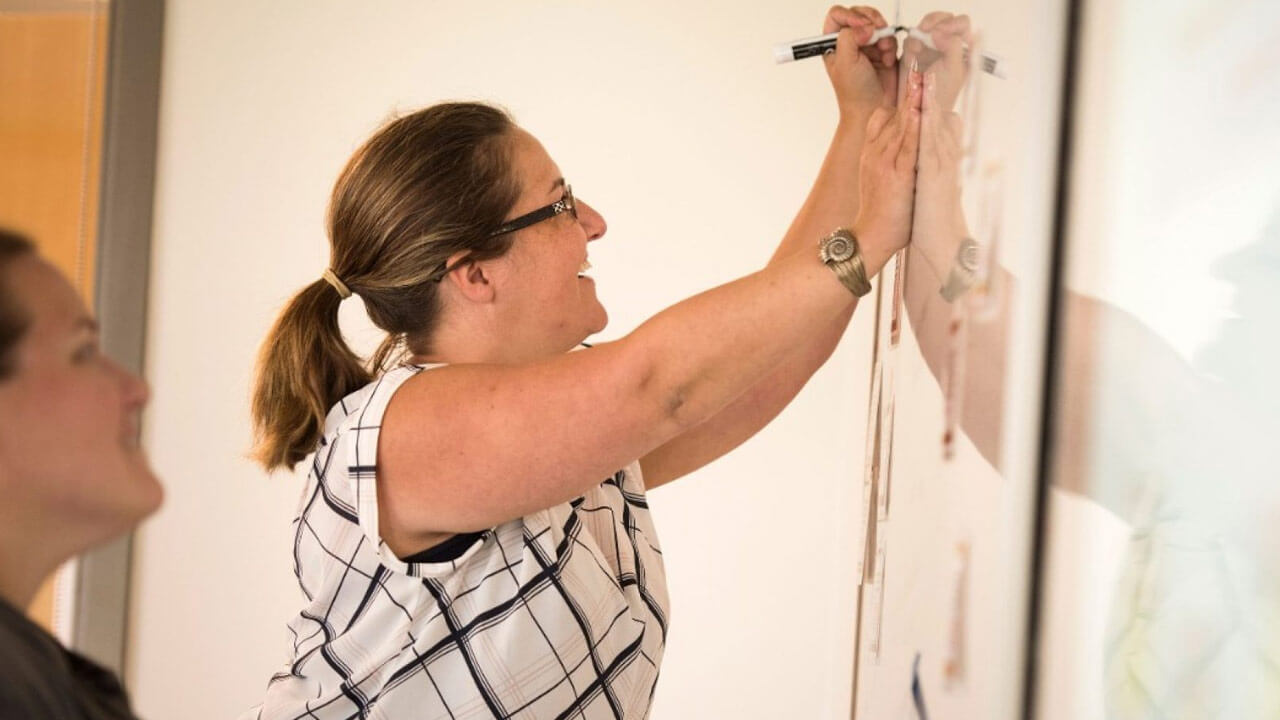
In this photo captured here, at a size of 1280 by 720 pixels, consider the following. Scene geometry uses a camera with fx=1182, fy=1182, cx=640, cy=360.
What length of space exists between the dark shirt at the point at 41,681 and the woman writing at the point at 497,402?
485 mm

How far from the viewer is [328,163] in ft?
9.46

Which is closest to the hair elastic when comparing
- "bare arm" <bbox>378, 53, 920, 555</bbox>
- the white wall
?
"bare arm" <bbox>378, 53, 920, 555</bbox>

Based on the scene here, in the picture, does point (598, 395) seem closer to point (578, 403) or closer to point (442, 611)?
point (578, 403)

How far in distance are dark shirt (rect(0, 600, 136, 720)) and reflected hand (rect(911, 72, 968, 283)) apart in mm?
655

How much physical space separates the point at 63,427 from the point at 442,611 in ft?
2.23

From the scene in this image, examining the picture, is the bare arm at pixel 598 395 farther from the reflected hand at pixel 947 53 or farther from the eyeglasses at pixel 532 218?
the eyeglasses at pixel 532 218

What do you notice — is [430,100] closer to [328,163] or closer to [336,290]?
[328,163]

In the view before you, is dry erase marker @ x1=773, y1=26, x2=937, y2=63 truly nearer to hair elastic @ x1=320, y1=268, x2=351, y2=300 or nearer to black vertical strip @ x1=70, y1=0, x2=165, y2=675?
hair elastic @ x1=320, y1=268, x2=351, y2=300

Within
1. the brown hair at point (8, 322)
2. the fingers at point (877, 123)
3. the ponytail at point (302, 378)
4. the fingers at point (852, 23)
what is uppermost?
the fingers at point (852, 23)

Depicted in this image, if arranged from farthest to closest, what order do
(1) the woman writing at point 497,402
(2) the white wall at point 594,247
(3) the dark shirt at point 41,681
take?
(2) the white wall at point 594,247 → (1) the woman writing at point 497,402 → (3) the dark shirt at point 41,681

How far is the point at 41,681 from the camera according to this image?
577mm

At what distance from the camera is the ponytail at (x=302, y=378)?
1386 mm

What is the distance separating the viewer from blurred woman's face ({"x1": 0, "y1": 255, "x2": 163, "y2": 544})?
580 millimetres

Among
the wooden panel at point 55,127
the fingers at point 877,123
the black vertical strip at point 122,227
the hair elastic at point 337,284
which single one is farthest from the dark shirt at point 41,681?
the wooden panel at point 55,127
